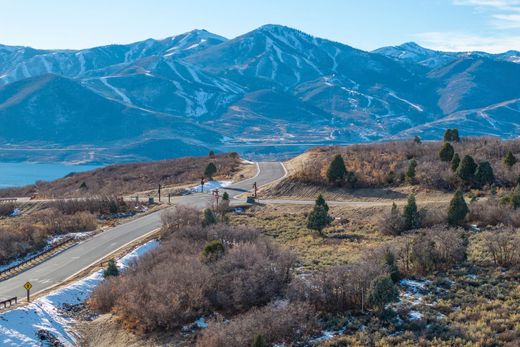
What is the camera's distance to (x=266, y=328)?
20.0 m

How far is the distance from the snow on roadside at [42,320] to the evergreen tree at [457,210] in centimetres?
2075

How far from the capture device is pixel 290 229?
3788cm

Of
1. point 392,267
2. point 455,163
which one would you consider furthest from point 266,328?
point 455,163

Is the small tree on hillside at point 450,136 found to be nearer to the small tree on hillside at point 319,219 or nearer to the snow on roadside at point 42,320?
the small tree on hillside at point 319,219

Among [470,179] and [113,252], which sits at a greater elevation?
[470,179]

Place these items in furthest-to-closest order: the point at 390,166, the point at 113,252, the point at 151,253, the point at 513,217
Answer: the point at 390,166 → the point at 113,252 → the point at 513,217 → the point at 151,253

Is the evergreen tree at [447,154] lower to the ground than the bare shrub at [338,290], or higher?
higher

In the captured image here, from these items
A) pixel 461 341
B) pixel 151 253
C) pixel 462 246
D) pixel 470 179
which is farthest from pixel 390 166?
pixel 461 341

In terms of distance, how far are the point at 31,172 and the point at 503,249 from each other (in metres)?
158

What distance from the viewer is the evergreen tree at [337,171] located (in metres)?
47.6

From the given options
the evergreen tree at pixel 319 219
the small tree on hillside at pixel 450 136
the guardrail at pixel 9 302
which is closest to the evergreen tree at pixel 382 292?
the evergreen tree at pixel 319 219

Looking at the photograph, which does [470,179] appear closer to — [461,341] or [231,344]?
[461,341]

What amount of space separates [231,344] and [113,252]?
1781 centimetres

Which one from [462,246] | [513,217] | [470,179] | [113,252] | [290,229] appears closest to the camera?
[462,246]
